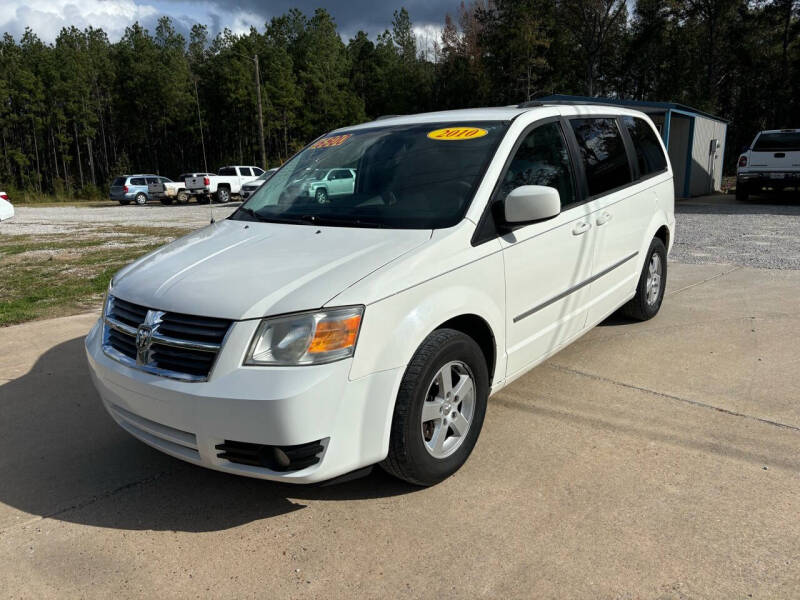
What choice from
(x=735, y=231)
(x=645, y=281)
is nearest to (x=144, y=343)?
(x=645, y=281)

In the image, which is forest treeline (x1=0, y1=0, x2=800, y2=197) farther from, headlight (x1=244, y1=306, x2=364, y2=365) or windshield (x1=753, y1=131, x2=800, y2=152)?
headlight (x1=244, y1=306, x2=364, y2=365)

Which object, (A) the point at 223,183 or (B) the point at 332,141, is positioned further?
(A) the point at 223,183

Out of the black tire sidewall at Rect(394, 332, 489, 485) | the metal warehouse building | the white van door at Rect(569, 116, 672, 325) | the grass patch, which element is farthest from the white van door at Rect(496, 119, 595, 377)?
the metal warehouse building

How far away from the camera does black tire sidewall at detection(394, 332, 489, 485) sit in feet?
8.71

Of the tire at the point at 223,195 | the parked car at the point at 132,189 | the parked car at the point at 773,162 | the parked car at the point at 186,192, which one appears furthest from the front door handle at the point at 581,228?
the parked car at the point at 132,189

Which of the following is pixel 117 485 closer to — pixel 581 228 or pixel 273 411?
pixel 273 411

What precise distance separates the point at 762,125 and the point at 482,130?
50.4 m

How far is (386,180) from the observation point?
3.56m

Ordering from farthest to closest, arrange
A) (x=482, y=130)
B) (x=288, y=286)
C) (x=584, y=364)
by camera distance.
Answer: (x=584, y=364)
(x=482, y=130)
(x=288, y=286)

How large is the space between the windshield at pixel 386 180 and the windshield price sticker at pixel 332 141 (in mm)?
11

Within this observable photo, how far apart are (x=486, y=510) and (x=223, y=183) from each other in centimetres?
3028

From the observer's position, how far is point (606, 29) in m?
44.6

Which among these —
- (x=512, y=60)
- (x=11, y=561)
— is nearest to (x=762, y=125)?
(x=512, y=60)

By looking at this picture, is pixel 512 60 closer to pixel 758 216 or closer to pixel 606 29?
pixel 606 29
